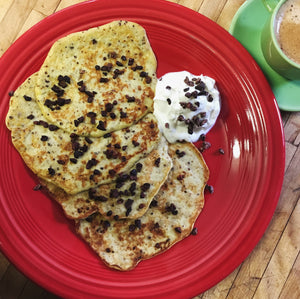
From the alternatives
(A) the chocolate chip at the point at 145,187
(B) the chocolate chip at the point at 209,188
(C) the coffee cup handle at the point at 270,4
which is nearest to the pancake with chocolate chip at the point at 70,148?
(A) the chocolate chip at the point at 145,187

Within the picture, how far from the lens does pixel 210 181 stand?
1.89m

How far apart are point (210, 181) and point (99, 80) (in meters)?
0.78

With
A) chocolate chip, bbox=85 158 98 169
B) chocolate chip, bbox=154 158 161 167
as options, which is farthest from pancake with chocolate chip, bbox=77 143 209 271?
chocolate chip, bbox=85 158 98 169

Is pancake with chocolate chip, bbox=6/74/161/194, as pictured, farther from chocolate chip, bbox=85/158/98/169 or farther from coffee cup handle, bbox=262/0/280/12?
coffee cup handle, bbox=262/0/280/12

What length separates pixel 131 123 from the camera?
1747 mm

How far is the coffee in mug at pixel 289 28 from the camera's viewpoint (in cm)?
174

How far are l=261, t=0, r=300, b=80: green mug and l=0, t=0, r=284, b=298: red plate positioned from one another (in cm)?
11

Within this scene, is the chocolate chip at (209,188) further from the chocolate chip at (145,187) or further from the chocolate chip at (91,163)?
the chocolate chip at (91,163)

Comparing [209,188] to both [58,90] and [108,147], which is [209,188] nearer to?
[108,147]

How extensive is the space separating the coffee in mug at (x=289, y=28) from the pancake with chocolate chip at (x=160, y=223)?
67 cm

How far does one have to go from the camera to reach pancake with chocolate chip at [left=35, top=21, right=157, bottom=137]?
5.70 ft

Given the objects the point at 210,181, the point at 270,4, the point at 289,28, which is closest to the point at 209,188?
the point at 210,181

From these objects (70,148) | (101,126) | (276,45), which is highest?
(276,45)

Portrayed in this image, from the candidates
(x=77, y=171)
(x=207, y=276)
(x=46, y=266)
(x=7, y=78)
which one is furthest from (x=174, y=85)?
(x=46, y=266)
